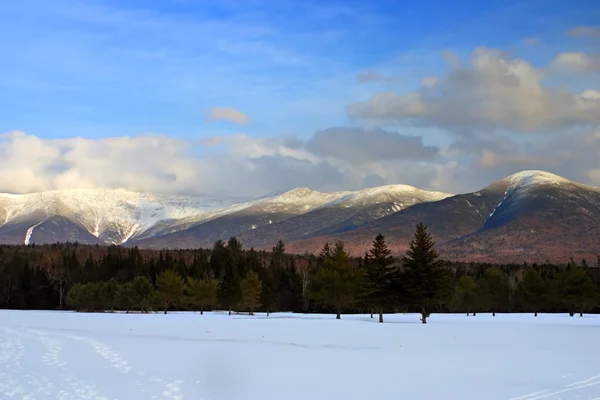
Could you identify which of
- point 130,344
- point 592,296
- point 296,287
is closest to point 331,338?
point 130,344

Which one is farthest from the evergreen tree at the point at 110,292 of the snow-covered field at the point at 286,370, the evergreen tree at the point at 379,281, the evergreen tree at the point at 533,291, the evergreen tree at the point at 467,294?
the snow-covered field at the point at 286,370

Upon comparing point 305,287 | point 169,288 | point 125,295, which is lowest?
point 125,295

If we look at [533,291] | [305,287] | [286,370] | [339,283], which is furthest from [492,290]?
[286,370]

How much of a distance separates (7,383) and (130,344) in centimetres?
1927

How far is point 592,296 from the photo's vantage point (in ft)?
452

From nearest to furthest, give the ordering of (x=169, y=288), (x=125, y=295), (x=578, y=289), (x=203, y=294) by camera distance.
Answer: (x=578, y=289) < (x=203, y=294) < (x=169, y=288) < (x=125, y=295)

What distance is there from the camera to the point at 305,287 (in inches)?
6348

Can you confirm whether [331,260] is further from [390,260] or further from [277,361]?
[277,361]

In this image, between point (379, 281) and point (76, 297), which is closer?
point (379, 281)

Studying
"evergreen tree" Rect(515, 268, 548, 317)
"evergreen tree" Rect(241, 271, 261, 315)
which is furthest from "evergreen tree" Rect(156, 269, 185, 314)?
"evergreen tree" Rect(515, 268, 548, 317)

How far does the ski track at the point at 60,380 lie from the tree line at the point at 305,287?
62363mm

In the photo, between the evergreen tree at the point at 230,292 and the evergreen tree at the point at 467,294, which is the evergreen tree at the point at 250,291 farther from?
the evergreen tree at the point at 467,294

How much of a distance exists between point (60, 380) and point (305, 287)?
136m

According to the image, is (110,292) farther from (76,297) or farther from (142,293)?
(142,293)
